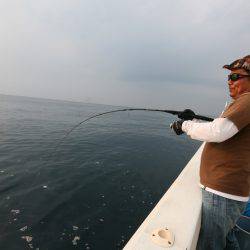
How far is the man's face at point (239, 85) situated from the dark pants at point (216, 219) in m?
1.26

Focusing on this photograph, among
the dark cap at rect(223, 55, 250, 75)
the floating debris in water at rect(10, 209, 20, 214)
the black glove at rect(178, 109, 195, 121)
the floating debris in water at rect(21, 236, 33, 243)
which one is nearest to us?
the dark cap at rect(223, 55, 250, 75)

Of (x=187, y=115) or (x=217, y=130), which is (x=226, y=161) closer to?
(x=217, y=130)

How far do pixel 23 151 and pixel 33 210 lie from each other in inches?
272

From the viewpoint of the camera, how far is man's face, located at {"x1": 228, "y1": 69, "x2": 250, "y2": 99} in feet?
8.43

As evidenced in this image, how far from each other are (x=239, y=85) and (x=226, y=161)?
36.2 inches

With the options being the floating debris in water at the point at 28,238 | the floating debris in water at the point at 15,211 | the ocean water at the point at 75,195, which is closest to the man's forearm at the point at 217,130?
the ocean water at the point at 75,195

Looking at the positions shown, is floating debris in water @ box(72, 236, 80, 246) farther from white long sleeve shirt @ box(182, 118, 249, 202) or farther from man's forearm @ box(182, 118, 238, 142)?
man's forearm @ box(182, 118, 238, 142)

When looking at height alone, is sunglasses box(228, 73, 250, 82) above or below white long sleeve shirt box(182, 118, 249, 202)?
above

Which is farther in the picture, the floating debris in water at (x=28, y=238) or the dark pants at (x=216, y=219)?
the floating debris in water at (x=28, y=238)

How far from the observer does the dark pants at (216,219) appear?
8.34ft

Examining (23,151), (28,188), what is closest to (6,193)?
(28,188)

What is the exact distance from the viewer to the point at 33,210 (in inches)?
257

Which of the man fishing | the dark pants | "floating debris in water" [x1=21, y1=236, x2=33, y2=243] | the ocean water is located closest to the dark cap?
the man fishing

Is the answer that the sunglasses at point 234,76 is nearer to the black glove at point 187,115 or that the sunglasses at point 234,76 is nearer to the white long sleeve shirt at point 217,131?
the white long sleeve shirt at point 217,131
